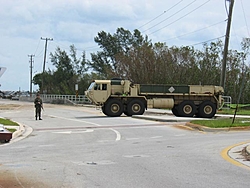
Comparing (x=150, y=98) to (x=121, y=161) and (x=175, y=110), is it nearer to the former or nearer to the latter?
(x=175, y=110)

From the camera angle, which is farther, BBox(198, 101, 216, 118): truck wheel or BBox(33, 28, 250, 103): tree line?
BBox(33, 28, 250, 103): tree line

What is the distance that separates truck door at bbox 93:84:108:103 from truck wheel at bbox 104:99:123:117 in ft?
1.60

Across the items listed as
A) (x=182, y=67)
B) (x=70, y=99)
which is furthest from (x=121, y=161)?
(x=70, y=99)

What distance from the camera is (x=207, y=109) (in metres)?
29.6

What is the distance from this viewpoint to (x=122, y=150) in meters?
12.7

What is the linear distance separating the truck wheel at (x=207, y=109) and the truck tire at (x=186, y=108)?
567mm

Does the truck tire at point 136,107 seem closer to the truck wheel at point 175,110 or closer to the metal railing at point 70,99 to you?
the truck wheel at point 175,110

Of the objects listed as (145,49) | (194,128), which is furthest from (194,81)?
(194,128)

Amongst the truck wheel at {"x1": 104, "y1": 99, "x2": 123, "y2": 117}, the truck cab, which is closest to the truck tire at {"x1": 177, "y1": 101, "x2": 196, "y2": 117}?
the truck wheel at {"x1": 104, "y1": 99, "x2": 123, "y2": 117}

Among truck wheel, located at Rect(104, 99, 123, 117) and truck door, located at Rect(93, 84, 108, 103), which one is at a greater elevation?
truck door, located at Rect(93, 84, 108, 103)

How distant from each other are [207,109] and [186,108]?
1463 millimetres

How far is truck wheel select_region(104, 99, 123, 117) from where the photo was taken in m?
29.0

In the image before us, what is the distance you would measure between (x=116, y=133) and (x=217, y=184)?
10.3 metres

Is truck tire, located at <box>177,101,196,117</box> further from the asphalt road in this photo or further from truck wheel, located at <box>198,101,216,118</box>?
the asphalt road
